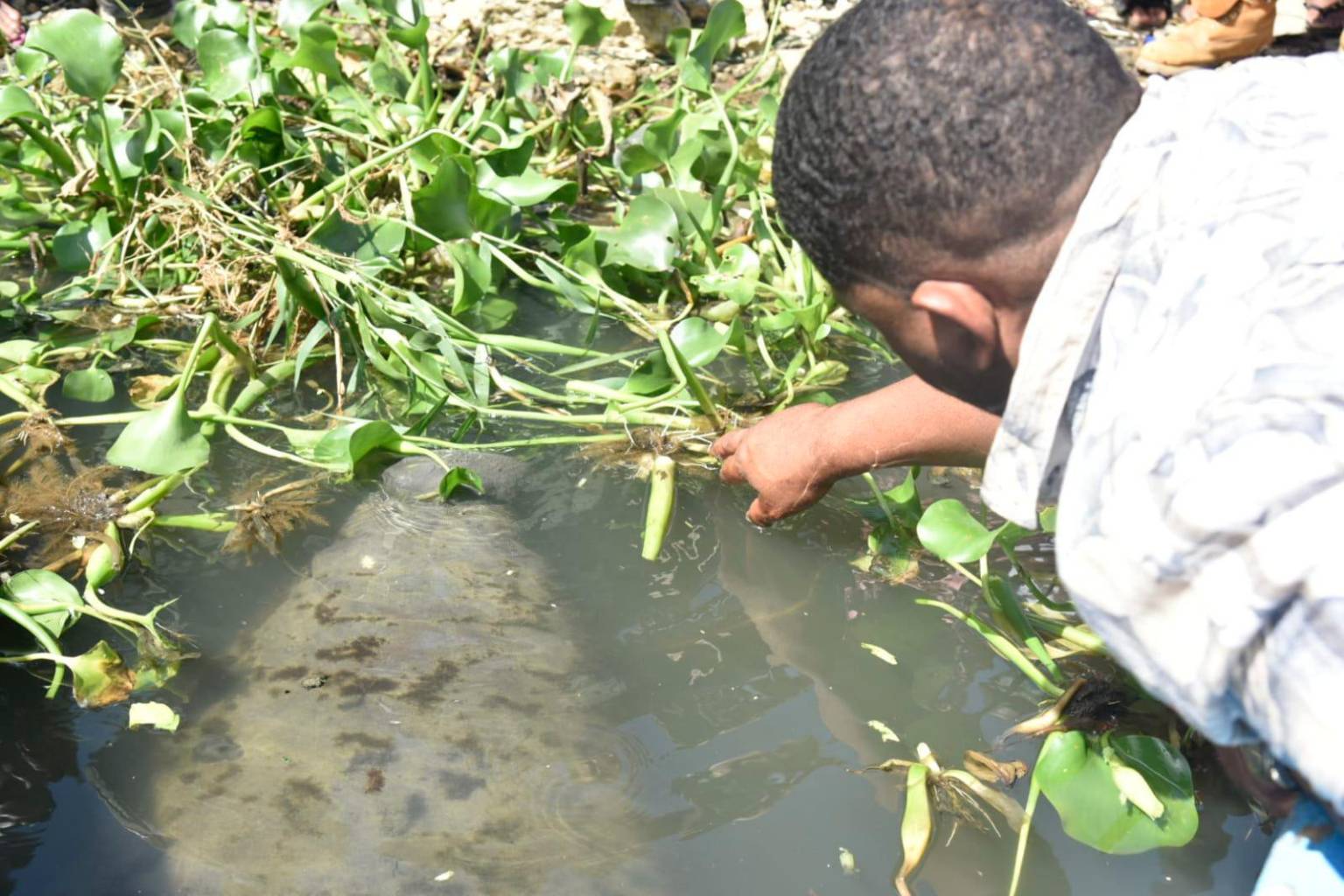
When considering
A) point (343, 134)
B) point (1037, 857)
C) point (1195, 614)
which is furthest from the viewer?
point (343, 134)

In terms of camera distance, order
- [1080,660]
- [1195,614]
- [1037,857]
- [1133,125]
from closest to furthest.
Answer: [1195,614], [1133,125], [1037,857], [1080,660]

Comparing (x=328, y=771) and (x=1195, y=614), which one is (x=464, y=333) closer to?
(x=328, y=771)

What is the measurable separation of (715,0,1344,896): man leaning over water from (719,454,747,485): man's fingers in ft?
2.02

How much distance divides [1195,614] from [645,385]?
45.9 inches

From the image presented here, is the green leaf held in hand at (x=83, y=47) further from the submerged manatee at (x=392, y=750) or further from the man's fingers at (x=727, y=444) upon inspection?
the man's fingers at (x=727, y=444)

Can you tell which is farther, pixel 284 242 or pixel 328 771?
pixel 284 242

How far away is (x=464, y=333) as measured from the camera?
1947 mm

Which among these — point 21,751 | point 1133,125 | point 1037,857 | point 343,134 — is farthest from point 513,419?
point 1133,125

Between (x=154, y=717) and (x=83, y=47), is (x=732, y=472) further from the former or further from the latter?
(x=83, y=47)

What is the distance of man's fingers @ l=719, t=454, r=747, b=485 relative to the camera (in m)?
1.71

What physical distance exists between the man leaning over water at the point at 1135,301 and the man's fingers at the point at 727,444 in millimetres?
624

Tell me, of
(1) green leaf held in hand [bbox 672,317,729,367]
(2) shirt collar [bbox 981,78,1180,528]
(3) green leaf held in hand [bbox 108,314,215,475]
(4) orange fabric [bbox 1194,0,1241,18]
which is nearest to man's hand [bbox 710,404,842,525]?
(1) green leaf held in hand [bbox 672,317,729,367]

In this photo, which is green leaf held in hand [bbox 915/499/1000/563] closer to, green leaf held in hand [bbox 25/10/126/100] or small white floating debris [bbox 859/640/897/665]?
small white floating debris [bbox 859/640/897/665]

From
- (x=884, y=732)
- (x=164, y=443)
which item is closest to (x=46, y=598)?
(x=164, y=443)
